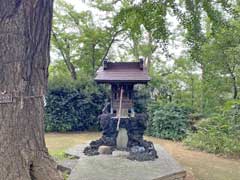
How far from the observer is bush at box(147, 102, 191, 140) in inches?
386

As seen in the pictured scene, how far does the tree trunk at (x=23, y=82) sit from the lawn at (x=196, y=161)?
3.42 meters

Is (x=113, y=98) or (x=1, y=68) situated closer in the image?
(x=1, y=68)

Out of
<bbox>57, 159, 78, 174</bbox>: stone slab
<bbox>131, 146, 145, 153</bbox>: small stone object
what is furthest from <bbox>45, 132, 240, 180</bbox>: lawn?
<bbox>131, 146, 145, 153</bbox>: small stone object

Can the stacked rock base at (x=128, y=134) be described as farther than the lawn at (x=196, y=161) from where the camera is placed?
Yes

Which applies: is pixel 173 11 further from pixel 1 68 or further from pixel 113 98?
pixel 113 98

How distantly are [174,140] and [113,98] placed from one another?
150 inches

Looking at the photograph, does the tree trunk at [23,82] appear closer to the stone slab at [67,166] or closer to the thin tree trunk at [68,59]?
the stone slab at [67,166]

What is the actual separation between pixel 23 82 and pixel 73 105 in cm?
876

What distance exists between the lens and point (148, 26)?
3.62m

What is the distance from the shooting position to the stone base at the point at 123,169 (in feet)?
14.3

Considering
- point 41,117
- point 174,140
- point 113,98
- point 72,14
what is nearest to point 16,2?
point 41,117

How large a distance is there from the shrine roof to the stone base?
1.63m

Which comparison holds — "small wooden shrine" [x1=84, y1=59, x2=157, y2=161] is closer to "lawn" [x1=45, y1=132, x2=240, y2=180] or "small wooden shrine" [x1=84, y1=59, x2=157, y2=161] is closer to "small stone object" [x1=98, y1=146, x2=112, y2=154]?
"small stone object" [x1=98, y1=146, x2=112, y2=154]

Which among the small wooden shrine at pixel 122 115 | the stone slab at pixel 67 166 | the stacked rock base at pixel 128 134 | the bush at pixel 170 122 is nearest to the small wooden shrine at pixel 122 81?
the small wooden shrine at pixel 122 115
